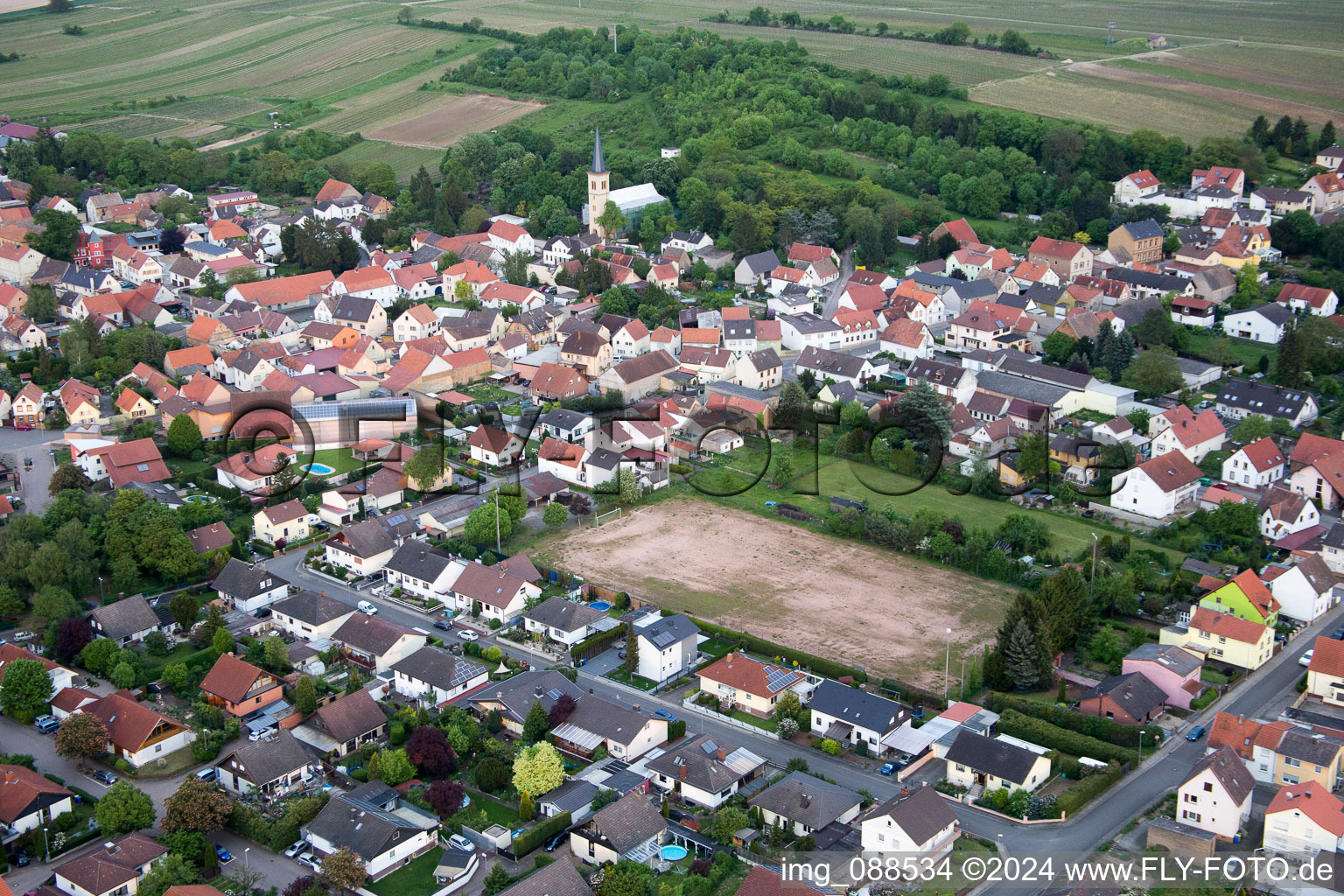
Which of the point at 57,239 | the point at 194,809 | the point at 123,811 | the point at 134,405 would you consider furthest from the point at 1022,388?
the point at 57,239

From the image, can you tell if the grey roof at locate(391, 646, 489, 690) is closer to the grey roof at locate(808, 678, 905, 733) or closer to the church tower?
the grey roof at locate(808, 678, 905, 733)

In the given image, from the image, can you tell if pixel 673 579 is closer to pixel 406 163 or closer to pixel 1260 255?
pixel 1260 255

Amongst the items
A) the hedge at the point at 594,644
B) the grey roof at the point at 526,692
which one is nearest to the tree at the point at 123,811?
the grey roof at the point at 526,692

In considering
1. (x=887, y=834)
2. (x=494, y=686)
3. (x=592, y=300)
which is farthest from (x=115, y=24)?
(x=887, y=834)

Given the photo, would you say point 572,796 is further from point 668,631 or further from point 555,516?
point 555,516

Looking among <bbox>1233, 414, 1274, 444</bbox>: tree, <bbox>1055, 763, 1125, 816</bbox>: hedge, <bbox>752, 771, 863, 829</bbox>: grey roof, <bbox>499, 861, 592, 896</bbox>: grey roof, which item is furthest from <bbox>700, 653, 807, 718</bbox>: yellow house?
<bbox>1233, 414, 1274, 444</bbox>: tree
